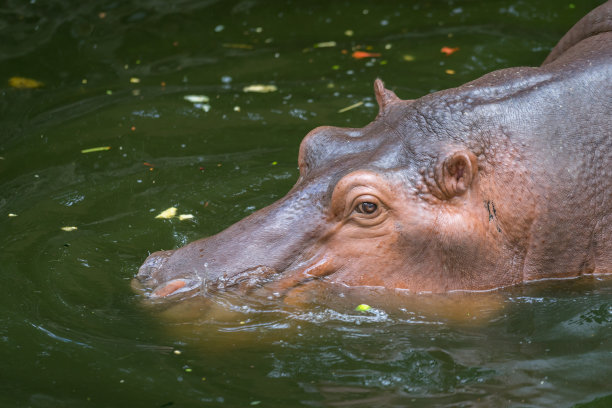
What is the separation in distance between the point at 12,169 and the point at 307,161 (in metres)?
3.53

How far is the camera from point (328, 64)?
1059cm

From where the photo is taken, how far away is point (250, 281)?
18.9 feet

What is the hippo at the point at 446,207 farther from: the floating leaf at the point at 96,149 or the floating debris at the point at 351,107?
the floating debris at the point at 351,107

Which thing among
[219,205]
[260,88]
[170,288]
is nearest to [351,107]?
[260,88]

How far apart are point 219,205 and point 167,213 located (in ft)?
1.48

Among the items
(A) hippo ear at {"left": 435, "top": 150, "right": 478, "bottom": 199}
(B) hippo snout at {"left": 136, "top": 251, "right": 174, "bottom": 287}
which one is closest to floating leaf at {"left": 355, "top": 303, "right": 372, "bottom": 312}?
(A) hippo ear at {"left": 435, "top": 150, "right": 478, "bottom": 199}

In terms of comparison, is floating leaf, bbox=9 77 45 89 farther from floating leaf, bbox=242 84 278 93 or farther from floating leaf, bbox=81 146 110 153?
floating leaf, bbox=242 84 278 93

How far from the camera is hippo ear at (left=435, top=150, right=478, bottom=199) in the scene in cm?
562

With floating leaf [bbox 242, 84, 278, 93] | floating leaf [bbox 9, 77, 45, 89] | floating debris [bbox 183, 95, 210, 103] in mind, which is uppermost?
floating leaf [bbox 242, 84, 278, 93]

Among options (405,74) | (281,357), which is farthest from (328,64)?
(281,357)

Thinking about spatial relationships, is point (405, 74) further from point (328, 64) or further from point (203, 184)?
point (203, 184)

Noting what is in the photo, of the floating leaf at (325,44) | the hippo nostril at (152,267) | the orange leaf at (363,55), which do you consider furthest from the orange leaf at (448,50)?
the hippo nostril at (152,267)

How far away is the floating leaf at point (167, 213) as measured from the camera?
754 centimetres

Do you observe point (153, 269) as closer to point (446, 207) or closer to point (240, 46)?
point (446, 207)
